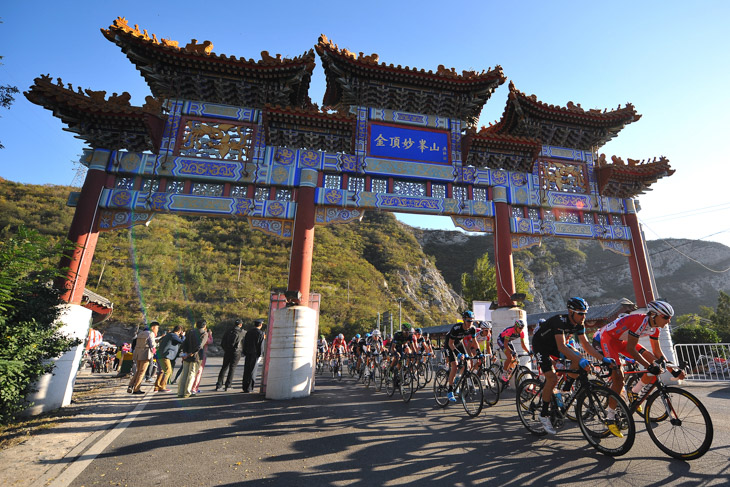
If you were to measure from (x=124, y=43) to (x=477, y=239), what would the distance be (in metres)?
98.6

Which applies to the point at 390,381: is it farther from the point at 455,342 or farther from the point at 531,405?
the point at 531,405

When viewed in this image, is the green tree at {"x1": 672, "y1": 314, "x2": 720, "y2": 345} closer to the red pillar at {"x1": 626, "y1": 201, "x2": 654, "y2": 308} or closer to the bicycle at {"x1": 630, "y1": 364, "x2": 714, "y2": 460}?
the red pillar at {"x1": 626, "y1": 201, "x2": 654, "y2": 308}

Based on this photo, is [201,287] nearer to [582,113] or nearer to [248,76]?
[248,76]

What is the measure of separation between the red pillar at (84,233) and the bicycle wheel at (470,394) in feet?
30.8

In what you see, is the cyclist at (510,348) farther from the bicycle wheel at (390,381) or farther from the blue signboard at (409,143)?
the blue signboard at (409,143)

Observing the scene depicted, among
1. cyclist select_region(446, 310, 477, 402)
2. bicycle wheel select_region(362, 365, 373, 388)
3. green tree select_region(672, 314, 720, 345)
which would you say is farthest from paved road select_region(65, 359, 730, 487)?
green tree select_region(672, 314, 720, 345)

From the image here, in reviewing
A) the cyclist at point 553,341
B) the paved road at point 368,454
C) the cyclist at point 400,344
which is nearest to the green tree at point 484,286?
the cyclist at point 400,344

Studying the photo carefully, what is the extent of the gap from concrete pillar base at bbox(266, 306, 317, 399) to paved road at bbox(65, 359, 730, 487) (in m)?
1.56

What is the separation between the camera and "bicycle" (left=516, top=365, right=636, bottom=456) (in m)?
3.77

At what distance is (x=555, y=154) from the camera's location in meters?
12.9

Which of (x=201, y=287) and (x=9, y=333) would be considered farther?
(x=201, y=287)

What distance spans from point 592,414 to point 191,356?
856cm

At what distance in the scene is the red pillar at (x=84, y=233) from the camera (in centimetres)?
838

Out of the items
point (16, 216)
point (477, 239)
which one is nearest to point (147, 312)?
point (16, 216)
